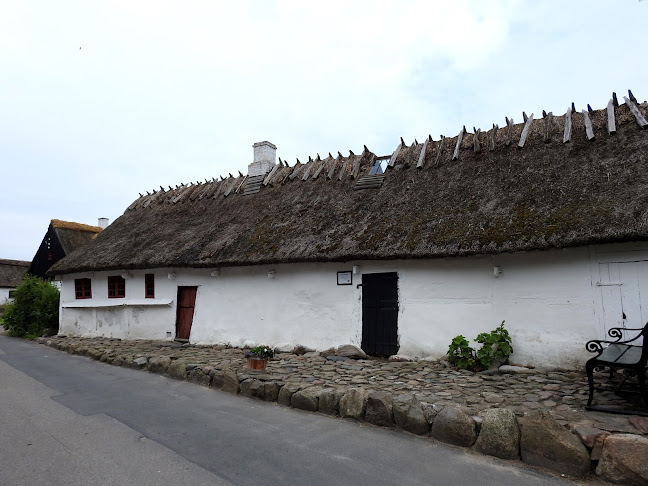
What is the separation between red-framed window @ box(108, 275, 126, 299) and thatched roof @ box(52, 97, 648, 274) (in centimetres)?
71

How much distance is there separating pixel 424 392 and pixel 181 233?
9988mm

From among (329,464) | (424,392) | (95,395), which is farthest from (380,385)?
(95,395)

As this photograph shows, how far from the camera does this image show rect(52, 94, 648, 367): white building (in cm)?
729

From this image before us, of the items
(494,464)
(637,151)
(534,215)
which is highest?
(637,151)

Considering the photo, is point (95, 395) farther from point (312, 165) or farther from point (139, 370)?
point (312, 165)

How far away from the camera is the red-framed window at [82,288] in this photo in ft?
50.8

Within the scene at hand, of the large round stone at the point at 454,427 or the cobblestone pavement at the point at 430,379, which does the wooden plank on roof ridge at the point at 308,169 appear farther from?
the large round stone at the point at 454,427

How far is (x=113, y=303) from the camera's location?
14359 millimetres

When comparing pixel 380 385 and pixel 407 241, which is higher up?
pixel 407 241

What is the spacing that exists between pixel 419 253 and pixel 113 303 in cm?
1076

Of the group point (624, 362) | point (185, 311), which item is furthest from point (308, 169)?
point (624, 362)

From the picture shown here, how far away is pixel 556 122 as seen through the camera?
10156 mm

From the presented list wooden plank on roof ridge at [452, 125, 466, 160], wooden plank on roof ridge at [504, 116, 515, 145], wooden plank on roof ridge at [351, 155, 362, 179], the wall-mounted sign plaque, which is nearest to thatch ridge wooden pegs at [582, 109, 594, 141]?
wooden plank on roof ridge at [504, 116, 515, 145]

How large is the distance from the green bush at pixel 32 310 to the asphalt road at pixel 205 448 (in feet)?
37.7
